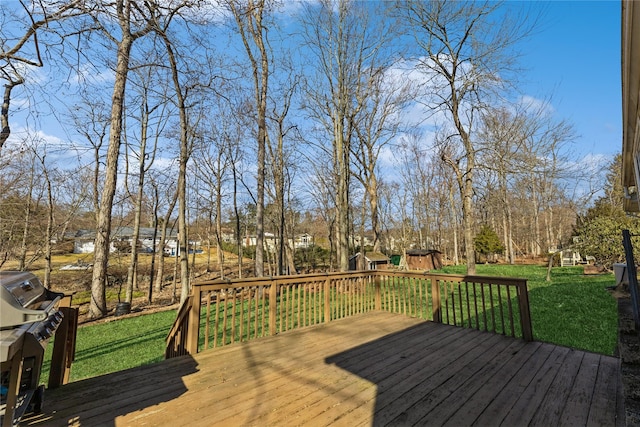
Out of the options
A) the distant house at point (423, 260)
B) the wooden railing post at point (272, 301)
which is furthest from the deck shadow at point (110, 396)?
the distant house at point (423, 260)

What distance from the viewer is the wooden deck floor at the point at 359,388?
2.14 m

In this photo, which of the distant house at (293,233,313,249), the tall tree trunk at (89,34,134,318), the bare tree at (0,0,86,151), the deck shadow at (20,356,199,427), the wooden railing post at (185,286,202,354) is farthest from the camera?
the distant house at (293,233,313,249)

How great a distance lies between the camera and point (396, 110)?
13.3m

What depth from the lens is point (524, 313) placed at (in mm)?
3805

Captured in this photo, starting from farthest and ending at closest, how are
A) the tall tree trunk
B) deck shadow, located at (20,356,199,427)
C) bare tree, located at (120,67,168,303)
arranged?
bare tree, located at (120,67,168,303) < the tall tree trunk < deck shadow, located at (20,356,199,427)

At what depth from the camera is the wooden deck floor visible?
2141 mm

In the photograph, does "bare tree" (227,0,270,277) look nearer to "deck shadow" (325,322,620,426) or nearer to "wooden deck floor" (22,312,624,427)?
"wooden deck floor" (22,312,624,427)

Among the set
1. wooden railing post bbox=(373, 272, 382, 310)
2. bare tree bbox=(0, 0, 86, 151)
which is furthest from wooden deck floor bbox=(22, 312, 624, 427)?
bare tree bbox=(0, 0, 86, 151)

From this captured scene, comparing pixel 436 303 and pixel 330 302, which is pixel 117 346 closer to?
pixel 330 302

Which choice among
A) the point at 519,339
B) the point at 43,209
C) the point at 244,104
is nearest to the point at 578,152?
the point at 519,339

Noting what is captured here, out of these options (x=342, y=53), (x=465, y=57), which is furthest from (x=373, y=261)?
(x=342, y=53)

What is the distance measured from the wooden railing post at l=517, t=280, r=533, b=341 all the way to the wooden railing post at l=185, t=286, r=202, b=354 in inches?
167

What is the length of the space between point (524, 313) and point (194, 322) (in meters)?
4.31

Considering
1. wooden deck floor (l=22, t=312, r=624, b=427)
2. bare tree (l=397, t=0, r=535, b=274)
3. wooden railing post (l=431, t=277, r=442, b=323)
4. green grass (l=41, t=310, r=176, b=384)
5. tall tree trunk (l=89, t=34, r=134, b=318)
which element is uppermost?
bare tree (l=397, t=0, r=535, b=274)
